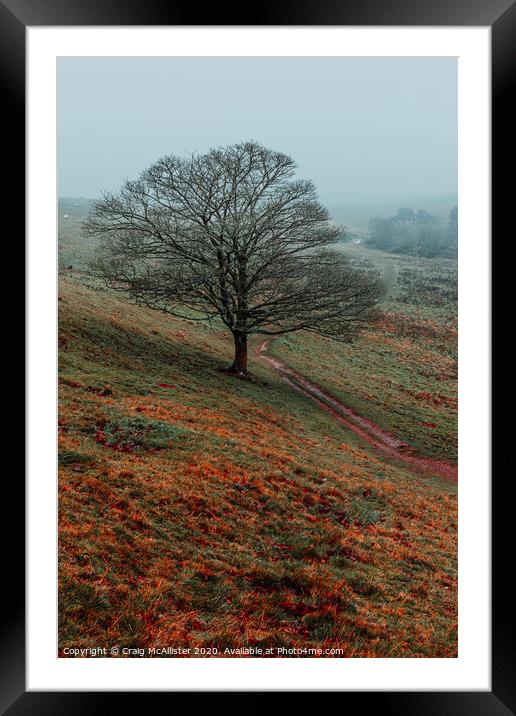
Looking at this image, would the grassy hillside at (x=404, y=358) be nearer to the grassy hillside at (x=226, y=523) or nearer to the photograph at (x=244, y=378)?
the photograph at (x=244, y=378)

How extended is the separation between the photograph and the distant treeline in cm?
37

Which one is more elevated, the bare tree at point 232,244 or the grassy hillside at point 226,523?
the bare tree at point 232,244

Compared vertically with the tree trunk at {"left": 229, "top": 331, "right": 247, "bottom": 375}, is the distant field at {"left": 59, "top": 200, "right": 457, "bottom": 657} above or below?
below

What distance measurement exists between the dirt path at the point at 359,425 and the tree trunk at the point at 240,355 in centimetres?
161

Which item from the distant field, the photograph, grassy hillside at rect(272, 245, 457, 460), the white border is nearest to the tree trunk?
the photograph

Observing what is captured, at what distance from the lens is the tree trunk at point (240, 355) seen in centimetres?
895

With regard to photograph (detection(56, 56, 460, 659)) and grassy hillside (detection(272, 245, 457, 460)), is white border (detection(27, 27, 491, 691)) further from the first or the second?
grassy hillside (detection(272, 245, 457, 460))

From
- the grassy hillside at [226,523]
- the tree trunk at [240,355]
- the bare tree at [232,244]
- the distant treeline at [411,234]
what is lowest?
the grassy hillside at [226,523]

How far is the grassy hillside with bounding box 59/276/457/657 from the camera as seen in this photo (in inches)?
125

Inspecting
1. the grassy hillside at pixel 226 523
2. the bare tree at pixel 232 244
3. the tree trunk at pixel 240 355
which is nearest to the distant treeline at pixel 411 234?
the bare tree at pixel 232 244

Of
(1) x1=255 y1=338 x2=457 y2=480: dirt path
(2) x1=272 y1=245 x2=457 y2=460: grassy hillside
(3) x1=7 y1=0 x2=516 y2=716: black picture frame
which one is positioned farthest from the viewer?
(2) x1=272 y1=245 x2=457 y2=460: grassy hillside

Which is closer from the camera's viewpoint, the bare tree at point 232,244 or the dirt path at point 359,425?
the bare tree at point 232,244
